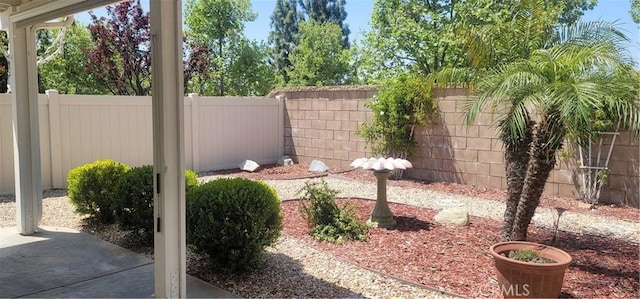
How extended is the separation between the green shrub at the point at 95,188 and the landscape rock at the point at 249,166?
4.65 metres

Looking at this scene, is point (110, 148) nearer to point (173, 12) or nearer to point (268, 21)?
point (173, 12)

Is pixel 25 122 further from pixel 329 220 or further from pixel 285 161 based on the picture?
pixel 285 161

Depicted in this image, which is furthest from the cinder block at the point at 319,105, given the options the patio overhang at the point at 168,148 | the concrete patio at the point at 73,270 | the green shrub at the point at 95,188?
the patio overhang at the point at 168,148

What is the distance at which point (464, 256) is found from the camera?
167 inches

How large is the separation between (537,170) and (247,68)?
59.6 ft

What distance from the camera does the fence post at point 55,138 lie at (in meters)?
7.28

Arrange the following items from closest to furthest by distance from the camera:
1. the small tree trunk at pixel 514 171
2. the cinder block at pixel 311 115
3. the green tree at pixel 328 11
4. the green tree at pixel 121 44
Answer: the small tree trunk at pixel 514 171 → the cinder block at pixel 311 115 → the green tree at pixel 121 44 → the green tree at pixel 328 11

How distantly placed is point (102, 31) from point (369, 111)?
30.0ft

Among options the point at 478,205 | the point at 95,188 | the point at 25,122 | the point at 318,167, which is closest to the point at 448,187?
the point at 478,205

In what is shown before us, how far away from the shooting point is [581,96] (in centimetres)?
344

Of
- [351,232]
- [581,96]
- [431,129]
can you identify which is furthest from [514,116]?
[431,129]

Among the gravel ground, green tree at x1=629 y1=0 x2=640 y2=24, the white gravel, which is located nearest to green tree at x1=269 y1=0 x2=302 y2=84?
green tree at x1=629 y1=0 x2=640 y2=24

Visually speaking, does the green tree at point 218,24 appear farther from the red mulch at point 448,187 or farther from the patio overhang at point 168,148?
the patio overhang at point 168,148

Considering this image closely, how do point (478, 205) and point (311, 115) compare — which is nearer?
point (478, 205)
